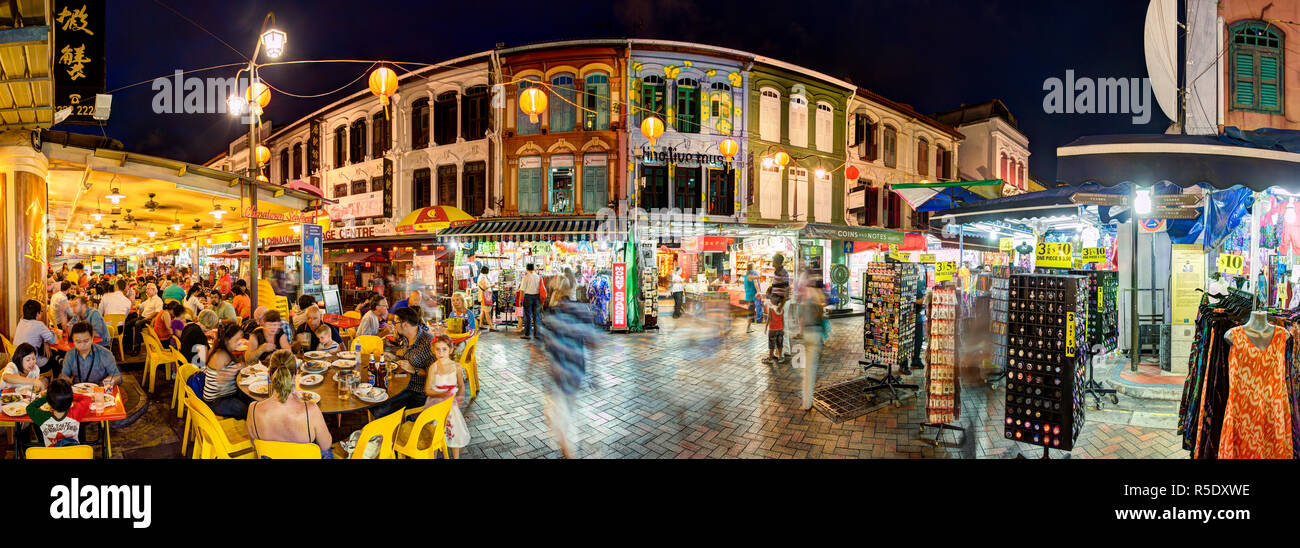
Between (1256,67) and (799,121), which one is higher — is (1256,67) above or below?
below

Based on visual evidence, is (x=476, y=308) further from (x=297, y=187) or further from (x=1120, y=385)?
(x=1120, y=385)

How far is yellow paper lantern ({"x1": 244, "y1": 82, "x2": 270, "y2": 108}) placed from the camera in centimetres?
798

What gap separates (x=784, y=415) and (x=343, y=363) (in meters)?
4.65

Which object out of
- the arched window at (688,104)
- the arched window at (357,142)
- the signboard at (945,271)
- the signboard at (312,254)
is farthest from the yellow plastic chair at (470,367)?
the arched window at (357,142)

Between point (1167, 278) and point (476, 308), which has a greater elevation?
point (1167, 278)

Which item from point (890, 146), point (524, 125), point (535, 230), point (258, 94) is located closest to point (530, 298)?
point (535, 230)

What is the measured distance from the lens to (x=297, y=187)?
1105 centimetres

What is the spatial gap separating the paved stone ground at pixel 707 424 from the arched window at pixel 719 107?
31.4 ft

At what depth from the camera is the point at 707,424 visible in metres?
4.97

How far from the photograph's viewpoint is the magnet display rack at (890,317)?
620 centimetres

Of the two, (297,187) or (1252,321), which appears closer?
(1252,321)

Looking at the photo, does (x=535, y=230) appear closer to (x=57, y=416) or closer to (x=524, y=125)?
(x=524, y=125)

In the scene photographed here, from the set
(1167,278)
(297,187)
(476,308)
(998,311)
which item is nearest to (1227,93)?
(1167,278)

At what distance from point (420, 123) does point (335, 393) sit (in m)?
14.6
